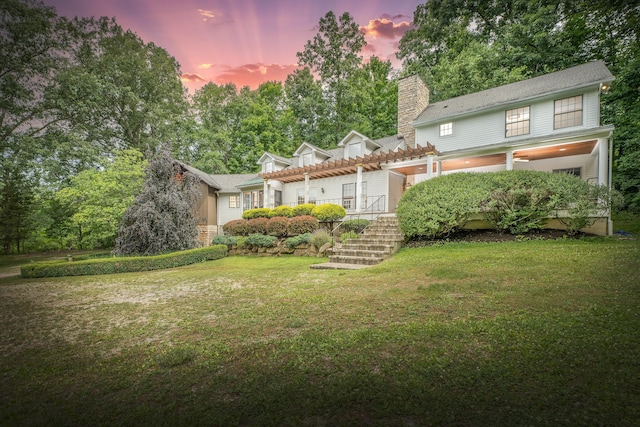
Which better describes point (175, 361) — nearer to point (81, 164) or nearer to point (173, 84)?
point (81, 164)

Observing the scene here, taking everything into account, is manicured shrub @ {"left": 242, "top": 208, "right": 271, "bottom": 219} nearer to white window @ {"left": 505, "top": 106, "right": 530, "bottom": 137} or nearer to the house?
the house

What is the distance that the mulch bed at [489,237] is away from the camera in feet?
28.1

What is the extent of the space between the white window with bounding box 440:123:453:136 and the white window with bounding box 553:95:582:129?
4476mm

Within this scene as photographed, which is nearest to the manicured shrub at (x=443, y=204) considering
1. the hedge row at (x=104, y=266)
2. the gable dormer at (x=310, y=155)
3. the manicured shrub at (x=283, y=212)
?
the manicured shrub at (x=283, y=212)

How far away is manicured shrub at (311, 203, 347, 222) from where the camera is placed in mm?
13820

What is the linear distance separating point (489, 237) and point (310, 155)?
12734mm

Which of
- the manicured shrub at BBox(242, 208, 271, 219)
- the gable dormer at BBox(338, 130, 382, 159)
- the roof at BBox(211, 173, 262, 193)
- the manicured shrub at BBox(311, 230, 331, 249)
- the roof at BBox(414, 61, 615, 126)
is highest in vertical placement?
the roof at BBox(414, 61, 615, 126)

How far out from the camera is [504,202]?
8.81 meters

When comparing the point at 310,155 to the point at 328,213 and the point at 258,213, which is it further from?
the point at 328,213

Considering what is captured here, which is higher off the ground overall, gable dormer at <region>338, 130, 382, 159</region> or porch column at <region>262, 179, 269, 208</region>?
gable dormer at <region>338, 130, 382, 159</region>

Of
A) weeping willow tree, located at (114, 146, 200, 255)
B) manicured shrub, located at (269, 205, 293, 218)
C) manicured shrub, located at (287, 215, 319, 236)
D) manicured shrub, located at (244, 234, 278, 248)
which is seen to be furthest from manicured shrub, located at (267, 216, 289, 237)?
weeping willow tree, located at (114, 146, 200, 255)

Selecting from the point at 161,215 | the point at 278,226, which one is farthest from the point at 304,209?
the point at 161,215

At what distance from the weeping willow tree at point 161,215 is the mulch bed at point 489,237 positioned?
35.6 feet

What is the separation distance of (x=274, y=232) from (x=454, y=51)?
23.2m
